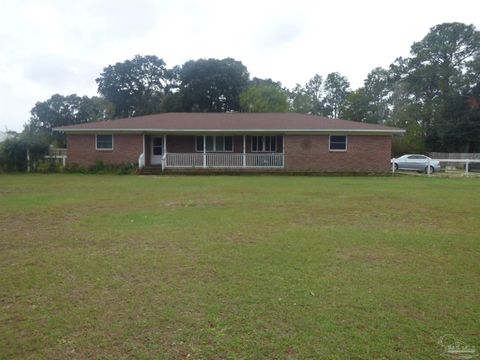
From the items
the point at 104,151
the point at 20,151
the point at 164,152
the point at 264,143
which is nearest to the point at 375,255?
the point at 164,152

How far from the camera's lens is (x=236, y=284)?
445 centimetres

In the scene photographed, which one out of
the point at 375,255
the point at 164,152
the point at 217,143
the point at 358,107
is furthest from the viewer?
the point at 358,107

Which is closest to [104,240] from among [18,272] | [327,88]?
[18,272]

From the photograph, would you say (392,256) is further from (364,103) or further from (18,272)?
(364,103)

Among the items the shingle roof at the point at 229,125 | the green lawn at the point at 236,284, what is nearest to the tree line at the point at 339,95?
the shingle roof at the point at 229,125

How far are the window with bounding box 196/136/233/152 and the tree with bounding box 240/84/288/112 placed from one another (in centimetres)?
2202

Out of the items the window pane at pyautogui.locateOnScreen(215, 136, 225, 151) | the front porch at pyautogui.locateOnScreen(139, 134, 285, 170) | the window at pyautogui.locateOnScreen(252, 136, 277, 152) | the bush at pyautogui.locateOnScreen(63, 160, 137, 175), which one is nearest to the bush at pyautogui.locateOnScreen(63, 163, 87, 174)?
the bush at pyautogui.locateOnScreen(63, 160, 137, 175)

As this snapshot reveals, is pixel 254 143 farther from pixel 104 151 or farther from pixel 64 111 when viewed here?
pixel 64 111

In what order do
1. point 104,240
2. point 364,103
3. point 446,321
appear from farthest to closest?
point 364,103 < point 104,240 < point 446,321

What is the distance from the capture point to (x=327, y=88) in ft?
228

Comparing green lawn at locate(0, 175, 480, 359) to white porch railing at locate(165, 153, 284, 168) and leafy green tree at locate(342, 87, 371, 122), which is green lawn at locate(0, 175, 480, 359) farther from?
leafy green tree at locate(342, 87, 371, 122)

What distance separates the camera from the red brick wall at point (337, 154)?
23453 millimetres

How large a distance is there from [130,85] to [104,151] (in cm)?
4054

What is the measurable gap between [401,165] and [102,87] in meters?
47.8
